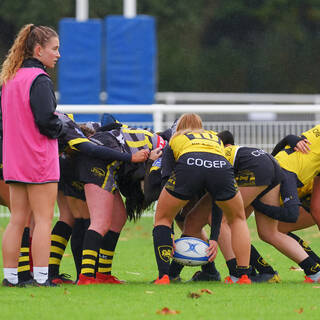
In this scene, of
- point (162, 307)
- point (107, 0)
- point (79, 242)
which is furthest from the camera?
point (107, 0)

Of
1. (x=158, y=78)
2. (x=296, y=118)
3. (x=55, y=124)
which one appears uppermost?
(x=55, y=124)

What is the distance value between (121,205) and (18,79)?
1.59 metres

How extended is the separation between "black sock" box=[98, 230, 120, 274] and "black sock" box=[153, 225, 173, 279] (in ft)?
1.95

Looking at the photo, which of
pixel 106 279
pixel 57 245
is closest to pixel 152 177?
pixel 106 279

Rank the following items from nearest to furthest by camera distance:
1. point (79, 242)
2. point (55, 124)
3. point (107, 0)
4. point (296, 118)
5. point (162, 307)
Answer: point (162, 307) < point (55, 124) < point (79, 242) < point (296, 118) < point (107, 0)

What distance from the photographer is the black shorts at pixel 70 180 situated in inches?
301

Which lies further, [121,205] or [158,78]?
[158,78]

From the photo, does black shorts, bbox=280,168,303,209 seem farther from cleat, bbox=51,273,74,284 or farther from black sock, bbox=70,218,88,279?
cleat, bbox=51,273,74,284

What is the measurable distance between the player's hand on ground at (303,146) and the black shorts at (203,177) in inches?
40.1

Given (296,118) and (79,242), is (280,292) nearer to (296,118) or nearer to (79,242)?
(79,242)

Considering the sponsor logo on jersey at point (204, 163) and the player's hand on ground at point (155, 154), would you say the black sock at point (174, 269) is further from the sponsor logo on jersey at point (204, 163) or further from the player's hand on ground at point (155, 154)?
the sponsor logo on jersey at point (204, 163)

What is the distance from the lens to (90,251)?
724 cm

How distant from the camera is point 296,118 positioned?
41.5 feet

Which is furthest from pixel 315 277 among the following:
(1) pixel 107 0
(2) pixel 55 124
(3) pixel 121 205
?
(1) pixel 107 0
